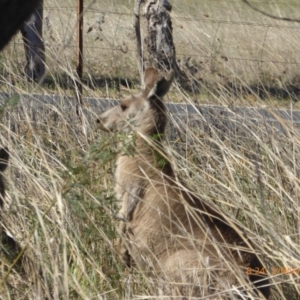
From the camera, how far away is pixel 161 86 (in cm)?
477

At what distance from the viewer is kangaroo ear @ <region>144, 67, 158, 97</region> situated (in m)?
4.98

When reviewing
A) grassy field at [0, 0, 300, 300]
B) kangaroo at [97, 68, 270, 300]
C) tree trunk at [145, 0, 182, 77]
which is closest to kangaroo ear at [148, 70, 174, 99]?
kangaroo at [97, 68, 270, 300]

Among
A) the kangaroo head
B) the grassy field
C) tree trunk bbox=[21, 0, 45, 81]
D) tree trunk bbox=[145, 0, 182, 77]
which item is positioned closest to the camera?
the grassy field

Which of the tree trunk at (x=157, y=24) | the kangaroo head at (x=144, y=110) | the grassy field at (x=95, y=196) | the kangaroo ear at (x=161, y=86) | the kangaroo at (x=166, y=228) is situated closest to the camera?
the grassy field at (x=95, y=196)

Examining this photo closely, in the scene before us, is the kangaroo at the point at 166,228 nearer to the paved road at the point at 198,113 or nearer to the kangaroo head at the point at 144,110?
the kangaroo head at the point at 144,110

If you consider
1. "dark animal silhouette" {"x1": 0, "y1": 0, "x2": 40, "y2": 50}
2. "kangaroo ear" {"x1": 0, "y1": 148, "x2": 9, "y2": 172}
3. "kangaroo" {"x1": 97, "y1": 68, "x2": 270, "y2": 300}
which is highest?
"dark animal silhouette" {"x1": 0, "y1": 0, "x2": 40, "y2": 50}

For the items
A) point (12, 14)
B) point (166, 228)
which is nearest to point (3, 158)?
point (166, 228)

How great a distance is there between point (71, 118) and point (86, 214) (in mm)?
1981

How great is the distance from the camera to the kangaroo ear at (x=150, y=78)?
498 cm

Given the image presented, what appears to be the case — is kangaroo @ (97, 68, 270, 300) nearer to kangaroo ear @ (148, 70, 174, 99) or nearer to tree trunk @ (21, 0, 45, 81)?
kangaroo ear @ (148, 70, 174, 99)

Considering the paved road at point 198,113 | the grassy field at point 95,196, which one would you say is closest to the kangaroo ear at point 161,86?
the paved road at point 198,113

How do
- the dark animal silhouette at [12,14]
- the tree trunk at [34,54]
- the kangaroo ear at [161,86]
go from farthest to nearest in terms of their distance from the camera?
the tree trunk at [34,54], the kangaroo ear at [161,86], the dark animal silhouette at [12,14]

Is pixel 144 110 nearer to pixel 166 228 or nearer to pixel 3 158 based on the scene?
pixel 166 228

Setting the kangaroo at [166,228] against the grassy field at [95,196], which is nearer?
the grassy field at [95,196]
